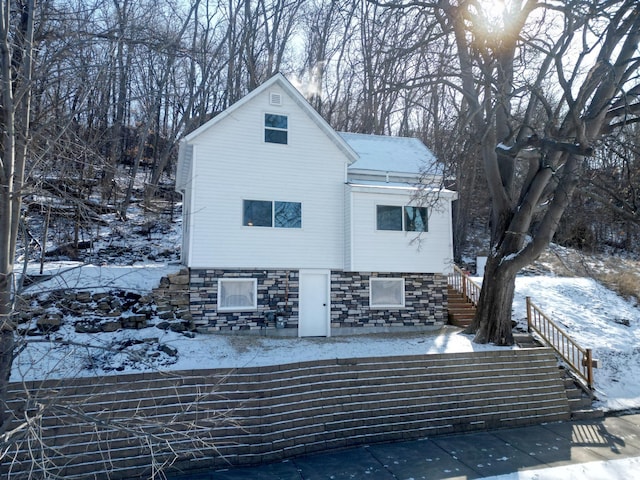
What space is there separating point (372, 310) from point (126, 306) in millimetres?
6937

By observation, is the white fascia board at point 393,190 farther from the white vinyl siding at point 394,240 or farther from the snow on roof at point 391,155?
the snow on roof at point 391,155

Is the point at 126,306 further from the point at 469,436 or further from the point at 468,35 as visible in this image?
the point at 468,35

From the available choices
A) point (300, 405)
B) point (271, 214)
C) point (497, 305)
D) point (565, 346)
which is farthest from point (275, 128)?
point (565, 346)

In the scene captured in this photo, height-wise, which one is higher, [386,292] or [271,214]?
[271,214]

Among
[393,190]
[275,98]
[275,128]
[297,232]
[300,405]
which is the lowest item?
[300,405]

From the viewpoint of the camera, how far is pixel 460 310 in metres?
14.7

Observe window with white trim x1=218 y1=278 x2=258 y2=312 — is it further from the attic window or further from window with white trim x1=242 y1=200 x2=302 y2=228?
the attic window

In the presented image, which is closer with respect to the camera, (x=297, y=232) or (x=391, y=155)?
(x=297, y=232)

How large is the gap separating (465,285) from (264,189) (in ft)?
25.9

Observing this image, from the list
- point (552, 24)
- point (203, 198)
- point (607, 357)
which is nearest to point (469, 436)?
point (607, 357)

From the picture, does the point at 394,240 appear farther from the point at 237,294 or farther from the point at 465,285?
the point at 237,294

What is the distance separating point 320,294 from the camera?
12.9 m

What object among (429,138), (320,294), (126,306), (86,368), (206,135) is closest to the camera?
(86,368)

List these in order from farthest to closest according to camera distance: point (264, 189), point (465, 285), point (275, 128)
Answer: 1. point (465, 285)
2. point (275, 128)
3. point (264, 189)
